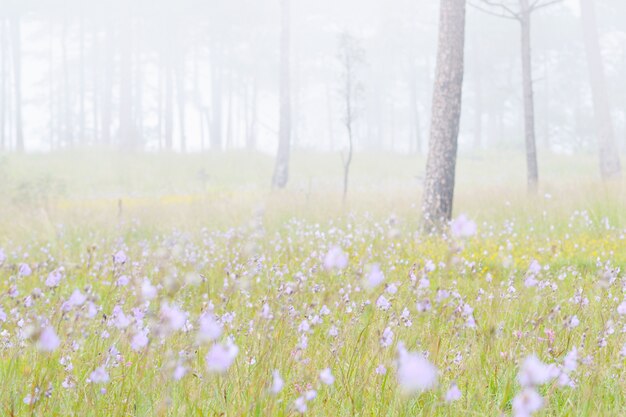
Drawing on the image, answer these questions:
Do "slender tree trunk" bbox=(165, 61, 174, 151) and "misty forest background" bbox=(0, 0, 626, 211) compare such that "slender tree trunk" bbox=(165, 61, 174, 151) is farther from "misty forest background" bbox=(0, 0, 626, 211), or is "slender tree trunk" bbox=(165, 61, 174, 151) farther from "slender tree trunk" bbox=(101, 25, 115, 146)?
"slender tree trunk" bbox=(101, 25, 115, 146)

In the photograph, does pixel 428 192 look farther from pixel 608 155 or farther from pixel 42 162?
pixel 42 162

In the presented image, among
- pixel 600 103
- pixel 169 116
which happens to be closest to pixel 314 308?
pixel 600 103

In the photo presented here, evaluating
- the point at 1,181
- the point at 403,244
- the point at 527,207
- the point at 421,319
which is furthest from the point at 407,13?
the point at 421,319

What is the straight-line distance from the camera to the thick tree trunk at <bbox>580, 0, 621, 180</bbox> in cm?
1644

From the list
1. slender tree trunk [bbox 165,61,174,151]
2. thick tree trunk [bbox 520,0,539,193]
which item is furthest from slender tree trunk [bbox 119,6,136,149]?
thick tree trunk [bbox 520,0,539,193]

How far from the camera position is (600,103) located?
1673 centimetres

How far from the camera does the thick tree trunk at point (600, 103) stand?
1644 cm

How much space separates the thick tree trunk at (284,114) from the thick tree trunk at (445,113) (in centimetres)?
961

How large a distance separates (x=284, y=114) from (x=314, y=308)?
1465cm

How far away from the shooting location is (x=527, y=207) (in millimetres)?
8266

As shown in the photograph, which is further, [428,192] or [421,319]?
[428,192]

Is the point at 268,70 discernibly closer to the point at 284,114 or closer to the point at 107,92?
the point at 107,92

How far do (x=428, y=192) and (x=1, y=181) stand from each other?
486 inches

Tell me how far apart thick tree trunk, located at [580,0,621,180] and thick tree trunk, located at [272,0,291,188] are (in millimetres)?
8685
